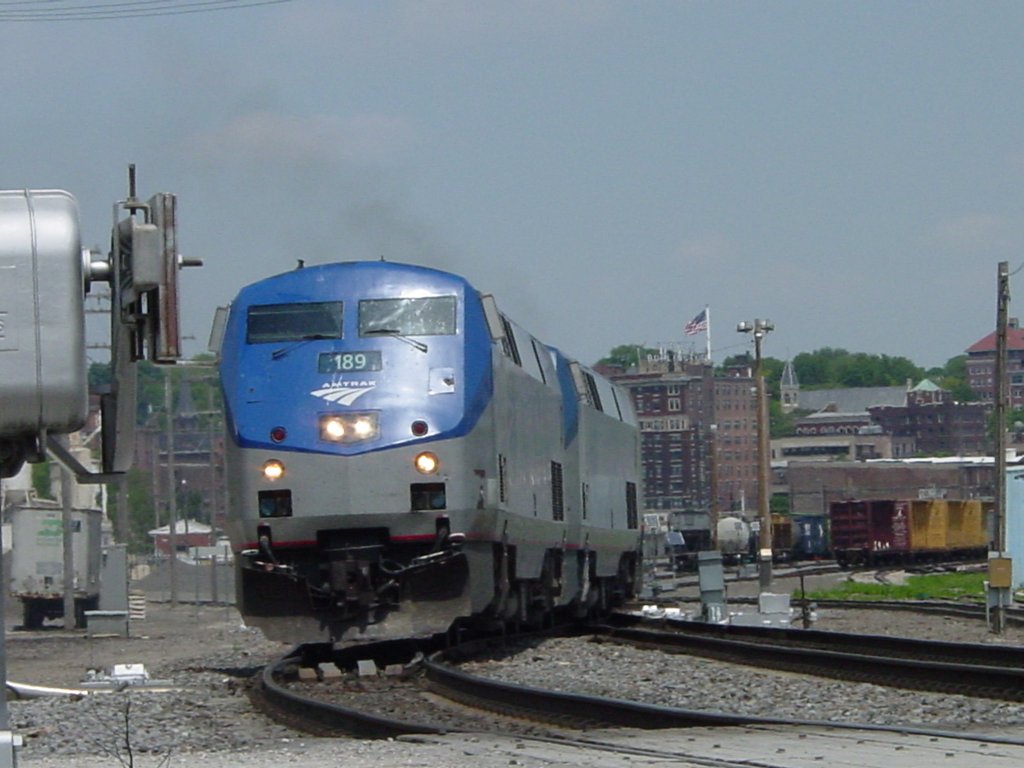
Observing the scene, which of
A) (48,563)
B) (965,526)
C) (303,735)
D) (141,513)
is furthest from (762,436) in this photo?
(141,513)

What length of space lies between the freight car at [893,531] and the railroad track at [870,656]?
1931 inches

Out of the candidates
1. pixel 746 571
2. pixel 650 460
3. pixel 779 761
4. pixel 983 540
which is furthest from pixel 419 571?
pixel 650 460

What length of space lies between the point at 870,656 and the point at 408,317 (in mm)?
5200

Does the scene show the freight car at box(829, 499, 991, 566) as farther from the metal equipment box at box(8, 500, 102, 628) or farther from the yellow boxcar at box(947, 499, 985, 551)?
the metal equipment box at box(8, 500, 102, 628)

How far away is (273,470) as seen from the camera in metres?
16.5

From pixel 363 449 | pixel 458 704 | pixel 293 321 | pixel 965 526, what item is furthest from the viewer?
pixel 965 526

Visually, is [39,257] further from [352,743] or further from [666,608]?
[666,608]

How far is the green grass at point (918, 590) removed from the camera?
42.6 metres

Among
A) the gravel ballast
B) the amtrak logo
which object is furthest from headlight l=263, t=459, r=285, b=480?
the gravel ballast

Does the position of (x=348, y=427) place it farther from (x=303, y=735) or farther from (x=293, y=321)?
(x=303, y=735)

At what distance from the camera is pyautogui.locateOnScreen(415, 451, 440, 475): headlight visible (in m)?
16.5

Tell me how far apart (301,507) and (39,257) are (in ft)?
35.2

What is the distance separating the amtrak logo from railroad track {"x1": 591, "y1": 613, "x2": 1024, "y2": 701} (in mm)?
4390

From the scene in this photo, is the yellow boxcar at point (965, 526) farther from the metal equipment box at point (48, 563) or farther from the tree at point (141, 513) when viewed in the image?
the tree at point (141, 513)
